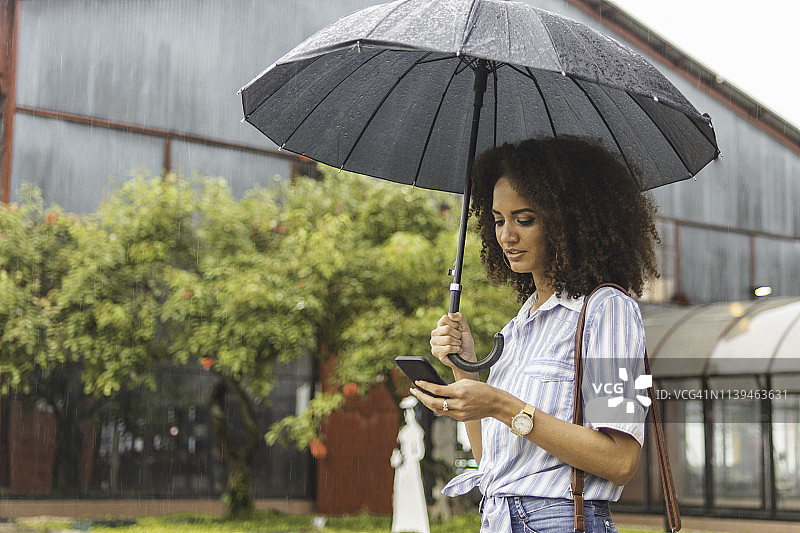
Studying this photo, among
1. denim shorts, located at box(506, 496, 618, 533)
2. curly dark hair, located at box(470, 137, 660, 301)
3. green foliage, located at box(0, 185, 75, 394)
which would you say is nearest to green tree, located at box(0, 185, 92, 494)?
green foliage, located at box(0, 185, 75, 394)

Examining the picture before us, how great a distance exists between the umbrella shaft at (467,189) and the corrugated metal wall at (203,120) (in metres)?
10.8

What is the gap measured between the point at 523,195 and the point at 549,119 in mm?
670

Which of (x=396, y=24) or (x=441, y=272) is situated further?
(x=441, y=272)

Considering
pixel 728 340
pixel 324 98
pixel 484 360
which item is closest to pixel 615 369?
pixel 484 360

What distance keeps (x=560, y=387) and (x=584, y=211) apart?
1.23 feet

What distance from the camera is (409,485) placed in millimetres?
11664

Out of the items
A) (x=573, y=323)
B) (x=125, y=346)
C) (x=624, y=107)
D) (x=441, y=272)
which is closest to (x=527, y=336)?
(x=573, y=323)

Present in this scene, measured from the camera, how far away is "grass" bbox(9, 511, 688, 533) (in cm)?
1175

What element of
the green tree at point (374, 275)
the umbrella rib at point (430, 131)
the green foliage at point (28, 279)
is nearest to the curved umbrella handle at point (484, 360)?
the umbrella rib at point (430, 131)

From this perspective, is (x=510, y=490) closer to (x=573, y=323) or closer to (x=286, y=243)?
(x=573, y=323)

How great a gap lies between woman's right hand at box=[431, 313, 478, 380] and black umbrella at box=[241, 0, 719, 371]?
0.03 metres

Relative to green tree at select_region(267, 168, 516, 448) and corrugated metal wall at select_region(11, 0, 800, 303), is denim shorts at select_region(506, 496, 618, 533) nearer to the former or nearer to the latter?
green tree at select_region(267, 168, 516, 448)

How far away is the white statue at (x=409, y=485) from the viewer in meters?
11.5

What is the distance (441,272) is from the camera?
36.6ft
